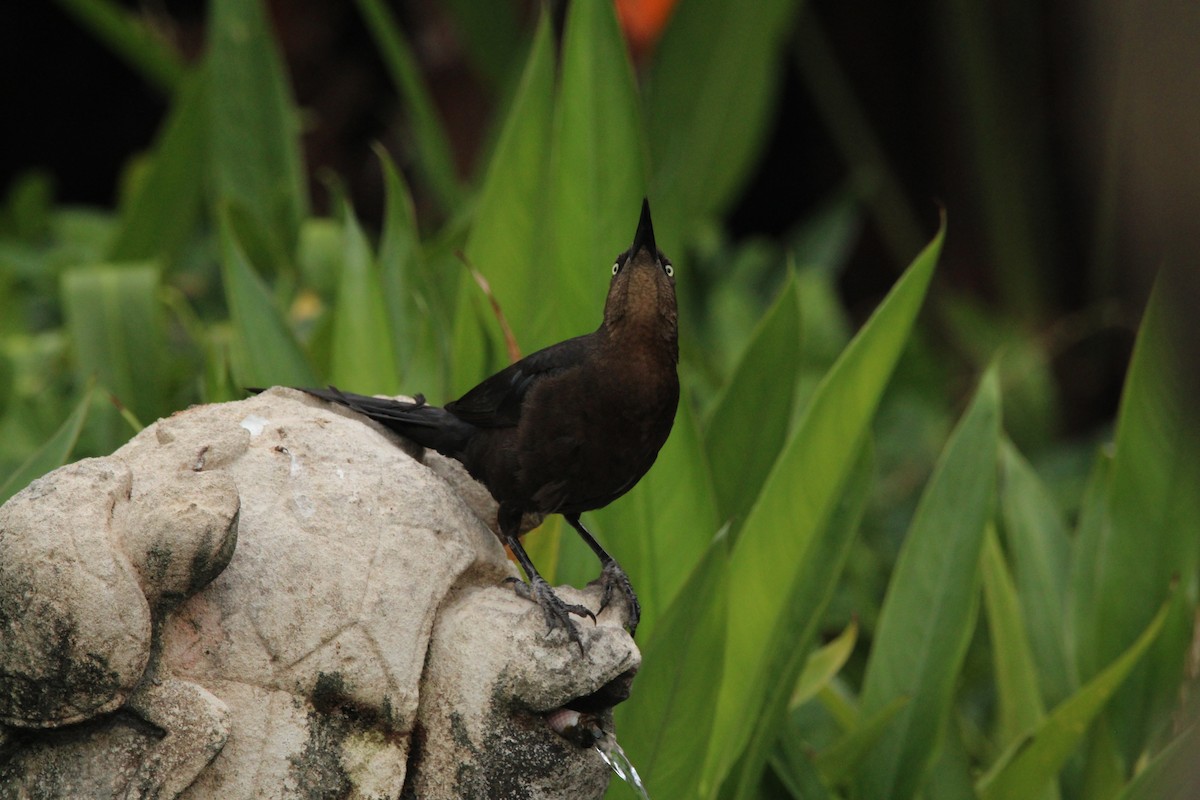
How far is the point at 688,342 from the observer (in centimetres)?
239

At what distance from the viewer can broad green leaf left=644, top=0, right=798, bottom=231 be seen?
309 centimetres

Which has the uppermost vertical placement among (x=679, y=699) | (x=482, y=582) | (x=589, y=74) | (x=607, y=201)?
(x=589, y=74)

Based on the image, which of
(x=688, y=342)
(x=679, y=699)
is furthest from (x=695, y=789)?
(x=688, y=342)

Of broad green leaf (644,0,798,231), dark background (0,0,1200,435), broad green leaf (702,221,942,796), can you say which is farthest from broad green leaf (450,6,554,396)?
dark background (0,0,1200,435)

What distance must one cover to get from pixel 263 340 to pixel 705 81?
1836mm

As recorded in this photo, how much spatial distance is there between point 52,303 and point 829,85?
238cm

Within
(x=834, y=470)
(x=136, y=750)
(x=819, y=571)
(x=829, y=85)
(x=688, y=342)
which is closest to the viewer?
(x=136, y=750)

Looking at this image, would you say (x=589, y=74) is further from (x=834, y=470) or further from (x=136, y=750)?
(x=136, y=750)

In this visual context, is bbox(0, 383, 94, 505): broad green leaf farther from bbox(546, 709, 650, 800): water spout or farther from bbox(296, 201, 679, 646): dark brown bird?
bbox(546, 709, 650, 800): water spout

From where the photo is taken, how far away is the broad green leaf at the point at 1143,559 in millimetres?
1806

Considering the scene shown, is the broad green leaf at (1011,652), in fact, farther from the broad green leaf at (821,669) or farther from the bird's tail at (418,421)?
the bird's tail at (418,421)

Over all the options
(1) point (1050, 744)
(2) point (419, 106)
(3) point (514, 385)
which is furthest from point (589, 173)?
(2) point (419, 106)

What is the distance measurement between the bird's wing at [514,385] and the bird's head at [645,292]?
0.22 feet

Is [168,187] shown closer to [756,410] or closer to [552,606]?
[756,410]
